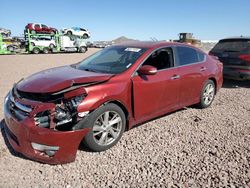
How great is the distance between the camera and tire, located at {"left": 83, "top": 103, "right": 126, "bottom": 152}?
3.28 meters

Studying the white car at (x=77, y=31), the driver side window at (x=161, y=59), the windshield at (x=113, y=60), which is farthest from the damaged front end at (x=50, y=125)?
the white car at (x=77, y=31)

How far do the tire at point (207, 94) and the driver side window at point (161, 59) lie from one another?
1.32m

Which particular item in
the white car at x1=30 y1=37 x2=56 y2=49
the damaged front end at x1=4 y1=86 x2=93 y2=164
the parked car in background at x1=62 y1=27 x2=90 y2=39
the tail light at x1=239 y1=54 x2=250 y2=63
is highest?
the parked car in background at x1=62 y1=27 x2=90 y2=39

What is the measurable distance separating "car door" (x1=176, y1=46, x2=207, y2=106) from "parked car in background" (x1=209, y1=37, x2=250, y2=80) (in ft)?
8.51

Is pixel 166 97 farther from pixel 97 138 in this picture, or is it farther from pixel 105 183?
pixel 105 183

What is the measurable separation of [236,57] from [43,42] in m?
24.1

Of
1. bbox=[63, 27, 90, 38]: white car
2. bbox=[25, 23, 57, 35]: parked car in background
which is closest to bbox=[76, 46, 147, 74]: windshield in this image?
bbox=[25, 23, 57, 35]: parked car in background

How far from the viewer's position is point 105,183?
2.88 meters

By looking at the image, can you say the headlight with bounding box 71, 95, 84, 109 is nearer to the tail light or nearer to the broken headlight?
the broken headlight

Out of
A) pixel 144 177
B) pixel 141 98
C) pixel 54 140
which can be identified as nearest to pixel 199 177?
pixel 144 177

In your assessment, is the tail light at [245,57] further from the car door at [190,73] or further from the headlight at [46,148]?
the headlight at [46,148]

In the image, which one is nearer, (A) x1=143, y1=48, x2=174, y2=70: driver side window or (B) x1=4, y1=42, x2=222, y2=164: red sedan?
(B) x1=4, y1=42, x2=222, y2=164: red sedan

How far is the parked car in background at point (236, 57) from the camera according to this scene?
7.29 m

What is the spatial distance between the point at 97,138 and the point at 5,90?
5.01m
